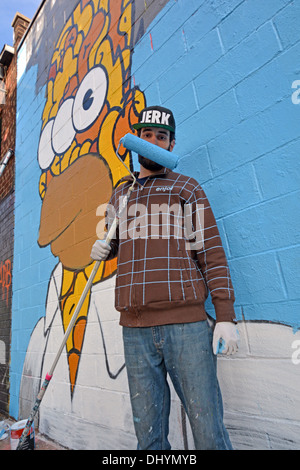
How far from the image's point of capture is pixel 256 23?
4.15 ft

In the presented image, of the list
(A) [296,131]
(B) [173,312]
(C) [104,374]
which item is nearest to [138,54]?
(A) [296,131]

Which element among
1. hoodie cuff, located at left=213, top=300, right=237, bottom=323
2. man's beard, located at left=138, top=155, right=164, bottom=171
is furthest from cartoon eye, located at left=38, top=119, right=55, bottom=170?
hoodie cuff, located at left=213, top=300, right=237, bottom=323

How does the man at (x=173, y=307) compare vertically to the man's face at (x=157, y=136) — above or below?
below

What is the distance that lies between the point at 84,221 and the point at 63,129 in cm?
105

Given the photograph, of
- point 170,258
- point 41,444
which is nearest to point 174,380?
point 170,258

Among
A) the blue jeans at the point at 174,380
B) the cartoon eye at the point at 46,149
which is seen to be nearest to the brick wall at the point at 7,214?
the cartoon eye at the point at 46,149

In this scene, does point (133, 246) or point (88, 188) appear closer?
point (133, 246)

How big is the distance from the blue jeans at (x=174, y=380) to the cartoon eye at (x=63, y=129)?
6.58ft

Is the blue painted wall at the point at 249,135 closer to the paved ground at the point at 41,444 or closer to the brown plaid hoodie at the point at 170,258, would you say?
the brown plaid hoodie at the point at 170,258

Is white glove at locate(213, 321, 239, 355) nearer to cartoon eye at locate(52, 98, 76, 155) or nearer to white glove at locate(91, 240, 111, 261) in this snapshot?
white glove at locate(91, 240, 111, 261)

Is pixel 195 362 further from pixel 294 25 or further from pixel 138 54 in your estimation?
pixel 138 54

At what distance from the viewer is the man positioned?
0.95m

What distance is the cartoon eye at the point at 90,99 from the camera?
2.22 m
